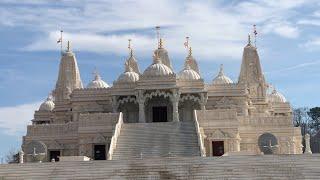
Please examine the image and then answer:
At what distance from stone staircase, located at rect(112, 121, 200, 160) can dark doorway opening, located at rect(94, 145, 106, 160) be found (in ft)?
11.4

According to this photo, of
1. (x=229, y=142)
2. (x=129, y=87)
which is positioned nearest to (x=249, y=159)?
(x=229, y=142)

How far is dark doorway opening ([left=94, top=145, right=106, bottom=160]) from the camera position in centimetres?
5322

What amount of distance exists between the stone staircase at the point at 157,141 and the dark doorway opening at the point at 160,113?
6726 mm

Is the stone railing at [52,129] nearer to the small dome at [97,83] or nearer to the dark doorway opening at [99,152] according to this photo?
the dark doorway opening at [99,152]

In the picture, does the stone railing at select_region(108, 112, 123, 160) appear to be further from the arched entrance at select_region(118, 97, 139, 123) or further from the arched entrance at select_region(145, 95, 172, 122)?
the arched entrance at select_region(118, 97, 139, 123)

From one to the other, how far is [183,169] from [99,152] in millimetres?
18249

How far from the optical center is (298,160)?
3709 centimetres

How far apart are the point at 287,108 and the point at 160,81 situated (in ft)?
68.8

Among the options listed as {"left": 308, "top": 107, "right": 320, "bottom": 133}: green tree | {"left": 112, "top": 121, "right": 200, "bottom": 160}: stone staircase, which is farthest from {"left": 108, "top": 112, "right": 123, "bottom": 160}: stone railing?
{"left": 308, "top": 107, "right": 320, "bottom": 133}: green tree

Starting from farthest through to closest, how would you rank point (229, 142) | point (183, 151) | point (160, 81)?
point (160, 81)
point (229, 142)
point (183, 151)

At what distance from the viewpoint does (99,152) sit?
53.4 meters

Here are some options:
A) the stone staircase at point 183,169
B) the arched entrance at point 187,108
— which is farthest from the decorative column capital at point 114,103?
the stone staircase at point 183,169

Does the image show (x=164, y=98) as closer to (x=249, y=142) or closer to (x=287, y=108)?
(x=249, y=142)

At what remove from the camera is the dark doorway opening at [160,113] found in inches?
2293
